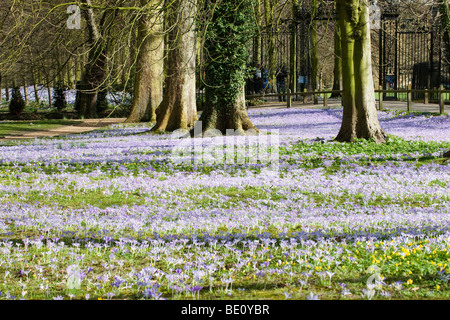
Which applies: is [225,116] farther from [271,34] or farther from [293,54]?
[293,54]

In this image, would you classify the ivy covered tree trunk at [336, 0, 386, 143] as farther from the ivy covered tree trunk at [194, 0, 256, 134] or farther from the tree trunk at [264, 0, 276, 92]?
the ivy covered tree trunk at [194, 0, 256, 134]

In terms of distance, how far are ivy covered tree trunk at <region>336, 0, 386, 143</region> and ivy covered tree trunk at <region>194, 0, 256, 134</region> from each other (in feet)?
9.60

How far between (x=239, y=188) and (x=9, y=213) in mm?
4056

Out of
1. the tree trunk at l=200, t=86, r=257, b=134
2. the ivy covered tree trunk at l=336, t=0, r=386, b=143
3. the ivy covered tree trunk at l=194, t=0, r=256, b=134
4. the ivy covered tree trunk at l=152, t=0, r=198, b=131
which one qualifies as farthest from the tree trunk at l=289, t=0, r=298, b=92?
the tree trunk at l=200, t=86, r=257, b=134

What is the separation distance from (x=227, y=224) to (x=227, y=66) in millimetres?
10298

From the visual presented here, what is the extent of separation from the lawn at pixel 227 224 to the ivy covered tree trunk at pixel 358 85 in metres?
0.60

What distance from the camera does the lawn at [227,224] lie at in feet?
15.0

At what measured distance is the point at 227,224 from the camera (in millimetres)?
6934

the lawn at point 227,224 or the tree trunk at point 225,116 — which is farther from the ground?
the tree trunk at point 225,116

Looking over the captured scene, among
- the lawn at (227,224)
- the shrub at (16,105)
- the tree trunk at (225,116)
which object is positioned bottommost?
the lawn at (227,224)

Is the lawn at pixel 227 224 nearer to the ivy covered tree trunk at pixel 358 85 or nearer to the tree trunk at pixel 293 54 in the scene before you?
the ivy covered tree trunk at pixel 358 85

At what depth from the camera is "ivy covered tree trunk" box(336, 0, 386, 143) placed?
15.6 metres

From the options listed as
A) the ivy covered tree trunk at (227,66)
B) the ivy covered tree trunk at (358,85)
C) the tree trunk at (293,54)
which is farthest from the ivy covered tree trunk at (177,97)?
the tree trunk at (293,54)

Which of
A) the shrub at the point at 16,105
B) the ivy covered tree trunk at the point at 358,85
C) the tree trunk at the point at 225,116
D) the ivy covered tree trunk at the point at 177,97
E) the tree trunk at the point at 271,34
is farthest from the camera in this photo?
the shrub at the point at 16,105
